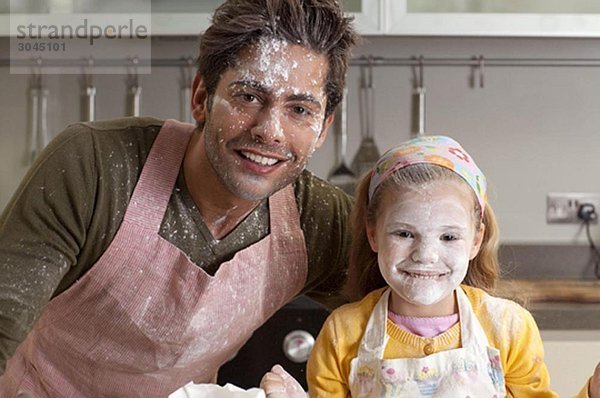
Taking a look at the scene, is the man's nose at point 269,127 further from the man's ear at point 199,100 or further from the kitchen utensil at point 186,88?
the kitchen utensil at point 186,88

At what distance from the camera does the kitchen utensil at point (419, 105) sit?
246cm

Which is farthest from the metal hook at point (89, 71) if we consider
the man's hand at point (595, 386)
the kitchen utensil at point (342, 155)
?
the man's hand at point (595, 386)

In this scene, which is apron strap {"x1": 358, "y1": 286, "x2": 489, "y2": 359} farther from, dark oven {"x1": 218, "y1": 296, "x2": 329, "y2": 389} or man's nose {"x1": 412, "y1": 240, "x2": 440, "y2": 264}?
dark oven {"x1": 218, "y1": 296, "x2": 329, "y2": 389}

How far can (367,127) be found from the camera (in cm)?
249

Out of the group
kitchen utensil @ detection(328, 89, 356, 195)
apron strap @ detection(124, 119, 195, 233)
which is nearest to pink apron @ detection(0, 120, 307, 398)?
apron strap @ detection(124, 119, 195, 233)

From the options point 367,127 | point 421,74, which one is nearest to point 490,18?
point 421,74

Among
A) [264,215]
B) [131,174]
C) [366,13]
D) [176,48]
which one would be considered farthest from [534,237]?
[131,174]

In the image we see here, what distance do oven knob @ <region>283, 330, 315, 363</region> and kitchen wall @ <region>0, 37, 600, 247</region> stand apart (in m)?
0.61

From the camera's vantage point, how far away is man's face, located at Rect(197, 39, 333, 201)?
1169mm

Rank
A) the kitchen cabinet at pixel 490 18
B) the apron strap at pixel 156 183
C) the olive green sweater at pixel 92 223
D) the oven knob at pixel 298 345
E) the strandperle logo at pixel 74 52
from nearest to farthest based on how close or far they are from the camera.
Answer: the olive green sweater at pixel 92 223, the apron strap at pixel 156 183, the oven knob at pixel 298 345, the kitchen cabinet at pixel 490 18, the strandperle logo at pixel 74 52

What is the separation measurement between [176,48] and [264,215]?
1.25m

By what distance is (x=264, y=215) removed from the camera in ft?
4.40

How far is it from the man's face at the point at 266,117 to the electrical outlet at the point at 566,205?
1438 mm

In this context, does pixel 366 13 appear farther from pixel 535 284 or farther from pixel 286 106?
pixel 286 106
